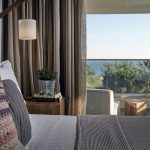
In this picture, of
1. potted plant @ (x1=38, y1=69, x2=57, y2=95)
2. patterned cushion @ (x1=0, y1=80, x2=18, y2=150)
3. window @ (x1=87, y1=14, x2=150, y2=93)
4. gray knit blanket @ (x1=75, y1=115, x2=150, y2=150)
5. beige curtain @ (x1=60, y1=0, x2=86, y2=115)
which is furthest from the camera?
window @ (x1=87, y1=14, x2=150, y2=93)

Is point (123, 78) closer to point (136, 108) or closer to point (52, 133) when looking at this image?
point (136, 108)

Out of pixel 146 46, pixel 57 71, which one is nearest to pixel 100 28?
pixel 146 46

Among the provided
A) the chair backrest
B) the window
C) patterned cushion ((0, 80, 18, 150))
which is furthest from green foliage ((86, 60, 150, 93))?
patterned cushion ((0, 80, 18, 150))

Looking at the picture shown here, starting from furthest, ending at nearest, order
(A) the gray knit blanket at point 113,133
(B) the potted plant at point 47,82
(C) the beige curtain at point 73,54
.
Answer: (C) the beige curtain at point 73,54, (B) the potted plant at point 47,82, (A) the gray knit blanket at point 113,133

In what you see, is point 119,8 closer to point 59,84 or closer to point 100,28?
point 100,28

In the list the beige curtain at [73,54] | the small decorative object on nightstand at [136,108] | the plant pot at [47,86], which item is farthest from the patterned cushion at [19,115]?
the small decorative object on nightstand at [136,108]

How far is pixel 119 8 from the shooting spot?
4.55m

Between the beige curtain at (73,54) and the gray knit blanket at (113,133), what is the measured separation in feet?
5.39

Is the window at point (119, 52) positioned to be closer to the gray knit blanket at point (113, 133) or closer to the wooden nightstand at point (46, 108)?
the wooden nightstand at point (46, 108)

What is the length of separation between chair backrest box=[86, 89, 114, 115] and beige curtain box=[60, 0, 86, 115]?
0.33 ft

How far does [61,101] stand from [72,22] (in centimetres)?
118

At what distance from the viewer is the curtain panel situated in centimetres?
396

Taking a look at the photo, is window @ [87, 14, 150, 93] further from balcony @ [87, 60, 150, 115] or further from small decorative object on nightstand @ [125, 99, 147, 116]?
small decorative object on nightstand @ [125, 99, 147, 116]

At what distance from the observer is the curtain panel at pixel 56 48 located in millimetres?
3955
